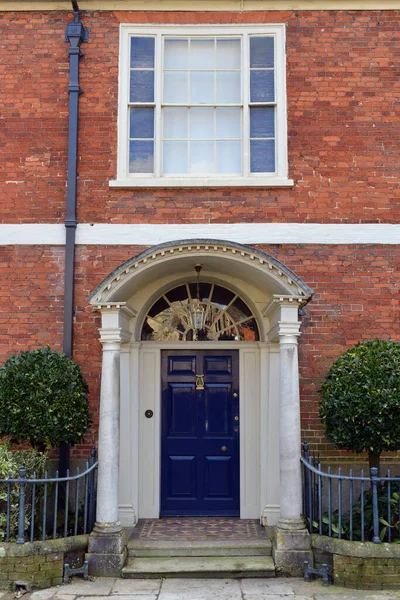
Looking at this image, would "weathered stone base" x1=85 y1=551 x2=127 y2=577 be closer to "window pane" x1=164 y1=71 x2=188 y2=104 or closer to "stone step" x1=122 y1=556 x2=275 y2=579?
"stone step" x1=122 y1=556 x2=275 y2=579

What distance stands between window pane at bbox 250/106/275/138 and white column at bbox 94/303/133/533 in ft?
10.6

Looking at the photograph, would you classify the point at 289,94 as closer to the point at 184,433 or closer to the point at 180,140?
the point at 180,140

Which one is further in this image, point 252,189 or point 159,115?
point 159,115

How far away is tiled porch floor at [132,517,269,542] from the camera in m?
7.38

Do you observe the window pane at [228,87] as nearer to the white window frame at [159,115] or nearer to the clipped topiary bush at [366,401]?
the white window frame at [159,115]

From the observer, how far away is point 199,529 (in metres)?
7.69

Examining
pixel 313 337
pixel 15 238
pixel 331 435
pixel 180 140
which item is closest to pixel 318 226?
pixel 313 337

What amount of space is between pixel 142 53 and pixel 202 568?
22.3 feet

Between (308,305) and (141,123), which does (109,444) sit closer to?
(308,305)

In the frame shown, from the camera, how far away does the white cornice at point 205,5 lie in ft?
28.1

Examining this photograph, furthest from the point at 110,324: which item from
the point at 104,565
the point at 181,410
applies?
the point at 104,565

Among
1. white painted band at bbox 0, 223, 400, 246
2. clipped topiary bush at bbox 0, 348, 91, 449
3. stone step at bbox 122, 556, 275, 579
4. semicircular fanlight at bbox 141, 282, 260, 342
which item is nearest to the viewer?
stone step at bbox 122, 556, 275, 579

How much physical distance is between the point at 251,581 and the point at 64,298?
13.6 ft

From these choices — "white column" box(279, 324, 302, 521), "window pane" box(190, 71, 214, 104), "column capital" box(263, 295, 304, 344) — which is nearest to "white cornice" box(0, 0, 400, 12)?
"window pane" box(190, 71, 214, 104)
